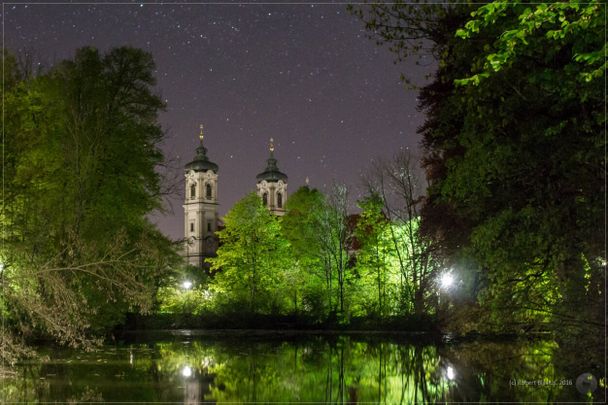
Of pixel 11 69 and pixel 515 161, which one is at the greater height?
pixel 11 69

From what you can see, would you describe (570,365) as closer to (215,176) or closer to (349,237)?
(349,237)

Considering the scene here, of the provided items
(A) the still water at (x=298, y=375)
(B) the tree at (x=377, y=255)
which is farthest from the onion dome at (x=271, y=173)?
(A) the still water at (x=298, y=375)

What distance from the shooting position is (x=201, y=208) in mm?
113938

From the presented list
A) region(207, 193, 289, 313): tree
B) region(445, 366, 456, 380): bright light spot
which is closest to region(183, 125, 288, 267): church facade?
region(207, 193, 289, 313): tree

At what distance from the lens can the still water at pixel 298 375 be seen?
13453mm

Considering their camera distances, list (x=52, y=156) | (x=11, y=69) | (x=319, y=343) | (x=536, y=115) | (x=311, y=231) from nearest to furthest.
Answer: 1. (x=536, y=115)
2. (x=11, y=69)
3. (x=52, y=156)
4. (x=319, y=343)
5. (x=311, y=231)

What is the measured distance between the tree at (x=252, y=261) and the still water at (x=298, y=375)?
13.8m

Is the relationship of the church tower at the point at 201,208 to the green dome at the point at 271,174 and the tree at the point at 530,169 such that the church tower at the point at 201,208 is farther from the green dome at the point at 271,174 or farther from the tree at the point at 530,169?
the tree at the point at 530,169

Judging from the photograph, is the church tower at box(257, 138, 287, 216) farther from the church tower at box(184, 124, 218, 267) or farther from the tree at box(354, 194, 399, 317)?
the tree at box(354, 194, 399, 317)

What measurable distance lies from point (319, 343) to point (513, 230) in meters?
18.4

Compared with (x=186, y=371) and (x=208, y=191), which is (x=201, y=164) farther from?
(x=186, y=371)

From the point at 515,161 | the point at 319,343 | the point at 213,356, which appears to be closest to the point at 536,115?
the point at 515,161

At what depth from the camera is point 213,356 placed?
23656mm

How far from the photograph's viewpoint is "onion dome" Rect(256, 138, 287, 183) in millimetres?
117688
